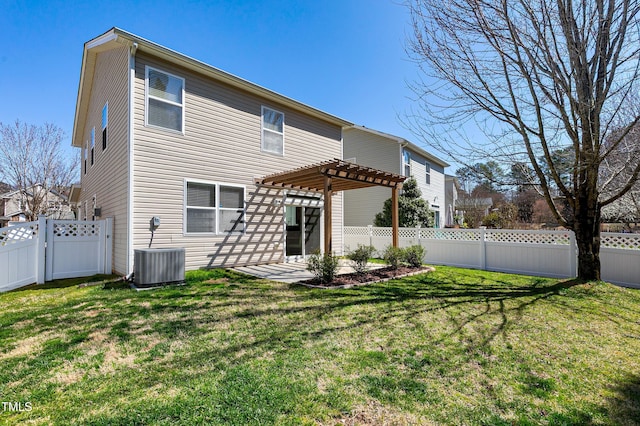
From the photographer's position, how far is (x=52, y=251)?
23.8 feet

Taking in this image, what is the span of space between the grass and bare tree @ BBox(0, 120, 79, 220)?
18697 millimetres

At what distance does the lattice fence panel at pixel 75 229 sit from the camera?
24.1 ft

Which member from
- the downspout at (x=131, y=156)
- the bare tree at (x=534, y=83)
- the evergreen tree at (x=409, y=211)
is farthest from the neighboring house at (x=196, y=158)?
the evergreen tree at (x=409, y=211)

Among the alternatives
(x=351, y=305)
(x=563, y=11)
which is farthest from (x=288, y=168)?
(x=563, y=11)

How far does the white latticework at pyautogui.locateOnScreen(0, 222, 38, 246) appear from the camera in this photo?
624cm

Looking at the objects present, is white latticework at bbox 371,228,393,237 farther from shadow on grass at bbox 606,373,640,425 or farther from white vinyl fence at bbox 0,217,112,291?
shadow on grass at bbox 606,373,640,425

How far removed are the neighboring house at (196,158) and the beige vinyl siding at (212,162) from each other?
26 mm

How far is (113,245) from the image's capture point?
8164 mm

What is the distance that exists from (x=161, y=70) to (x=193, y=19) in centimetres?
276

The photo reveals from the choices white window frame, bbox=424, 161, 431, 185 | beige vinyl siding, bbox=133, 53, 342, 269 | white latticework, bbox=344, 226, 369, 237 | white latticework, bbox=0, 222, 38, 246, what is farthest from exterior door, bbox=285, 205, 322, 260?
white window frame, bbox=424, 161, 431, 185

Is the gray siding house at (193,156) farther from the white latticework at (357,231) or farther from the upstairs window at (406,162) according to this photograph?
the upstairs window at (406,162)

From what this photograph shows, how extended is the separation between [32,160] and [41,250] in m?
17.7

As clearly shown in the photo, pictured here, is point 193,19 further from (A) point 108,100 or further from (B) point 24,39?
(B) point 24,39

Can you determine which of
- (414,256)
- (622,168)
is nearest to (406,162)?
(414,256)
